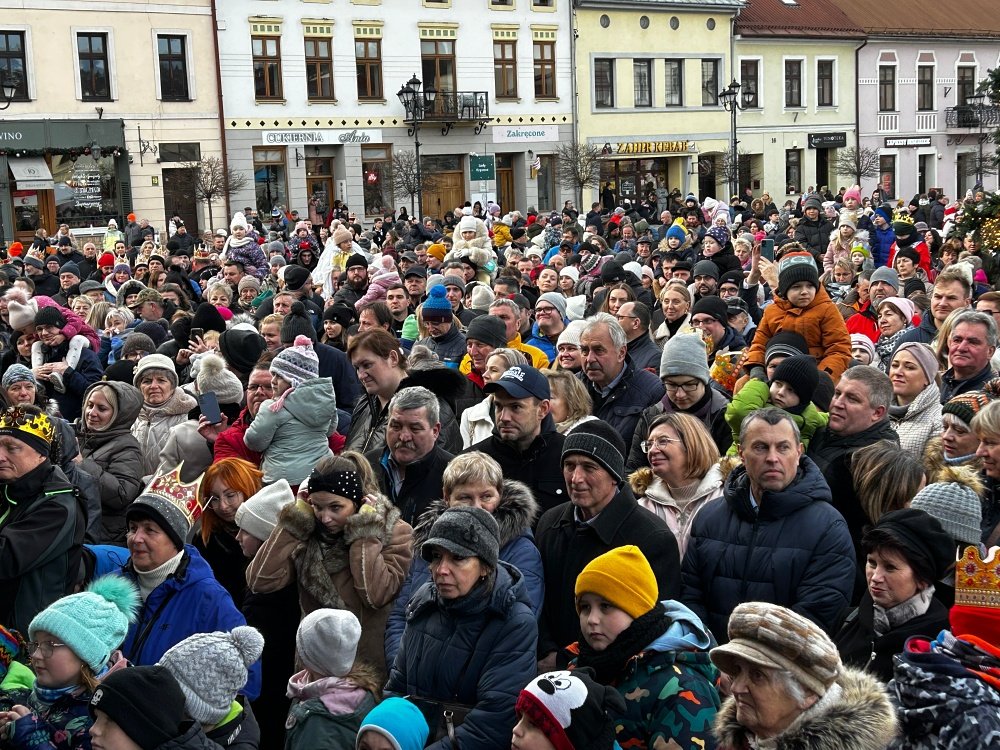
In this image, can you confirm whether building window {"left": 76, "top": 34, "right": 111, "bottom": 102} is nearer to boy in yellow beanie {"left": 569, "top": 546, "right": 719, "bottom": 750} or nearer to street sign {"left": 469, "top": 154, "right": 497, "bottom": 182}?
street sign {"left": 469, "top": 154, "right": 497, "bottom": 182}

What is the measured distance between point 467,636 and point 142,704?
1.10 metres

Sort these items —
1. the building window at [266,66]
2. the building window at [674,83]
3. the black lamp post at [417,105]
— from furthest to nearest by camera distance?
the building window at [674,83]
the building window at [266,66]
the black lamp post at [417,105]

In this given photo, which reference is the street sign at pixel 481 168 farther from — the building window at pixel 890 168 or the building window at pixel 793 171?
the building window at pixel 890 168

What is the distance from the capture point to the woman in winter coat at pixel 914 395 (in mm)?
6086

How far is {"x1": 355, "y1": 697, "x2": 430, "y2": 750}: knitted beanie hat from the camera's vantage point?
3664 millimetres

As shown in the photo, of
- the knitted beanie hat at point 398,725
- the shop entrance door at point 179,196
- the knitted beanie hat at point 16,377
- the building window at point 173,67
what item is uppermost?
the building window at point 173,67

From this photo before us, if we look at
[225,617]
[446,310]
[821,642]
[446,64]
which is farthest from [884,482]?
[446,64]

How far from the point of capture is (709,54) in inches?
1694

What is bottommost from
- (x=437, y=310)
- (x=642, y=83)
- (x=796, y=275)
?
(x=437, y=310)

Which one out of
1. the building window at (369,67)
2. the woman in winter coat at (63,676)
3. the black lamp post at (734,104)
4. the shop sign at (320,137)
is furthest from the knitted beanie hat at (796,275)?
the building window at (369,67)

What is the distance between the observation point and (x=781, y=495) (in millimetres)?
4465

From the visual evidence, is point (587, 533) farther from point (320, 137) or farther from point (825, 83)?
point (825, 83)

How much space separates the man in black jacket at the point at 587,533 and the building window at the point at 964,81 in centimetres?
5068

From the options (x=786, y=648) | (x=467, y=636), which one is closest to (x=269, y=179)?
(x=467, y=636)
